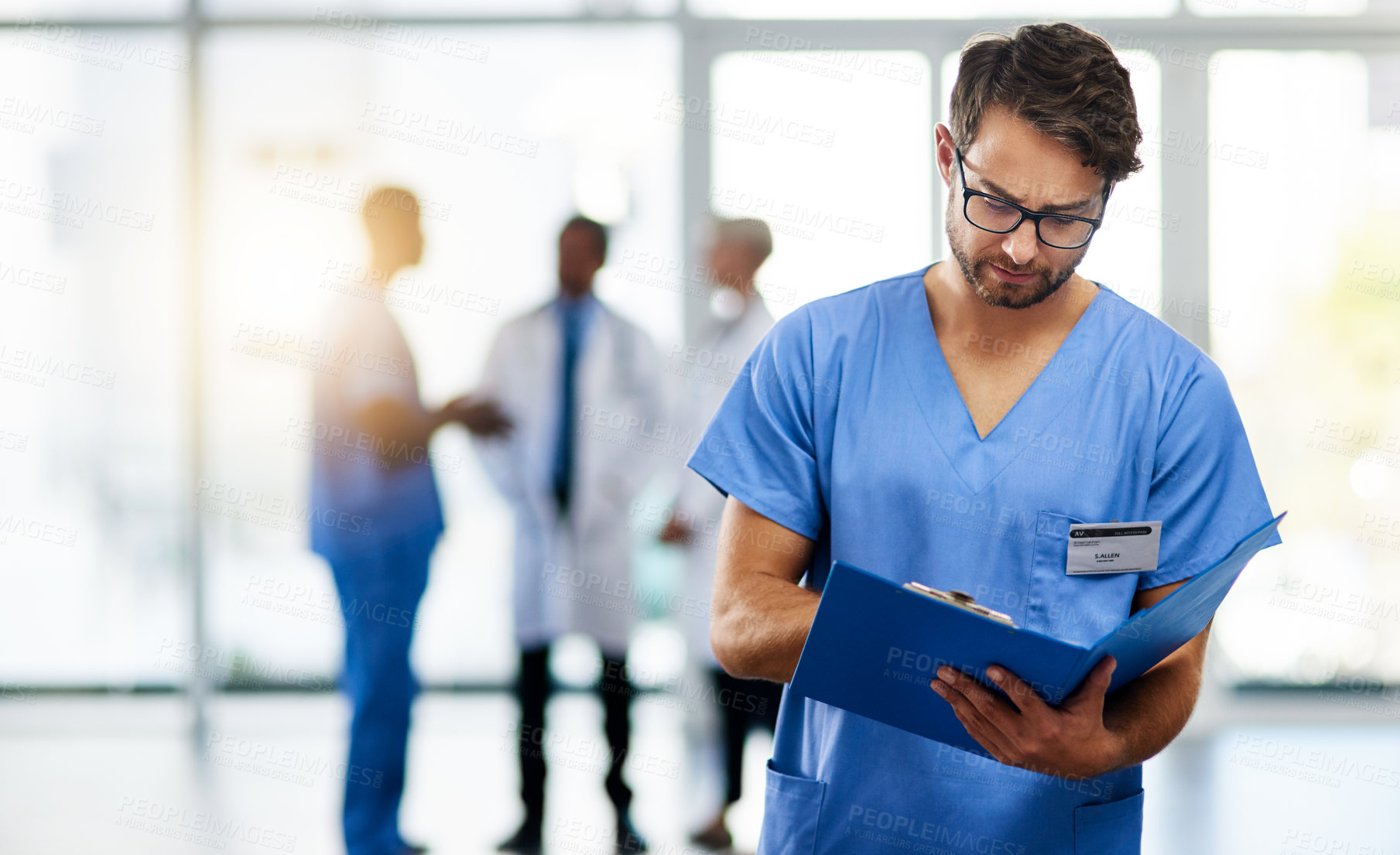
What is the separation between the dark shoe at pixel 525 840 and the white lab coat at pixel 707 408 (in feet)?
2.21

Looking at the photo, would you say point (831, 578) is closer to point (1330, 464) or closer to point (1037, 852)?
point (1037, 852)

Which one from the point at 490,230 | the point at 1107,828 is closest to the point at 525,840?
the point at 1107,828

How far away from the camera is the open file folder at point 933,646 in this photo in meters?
0.76

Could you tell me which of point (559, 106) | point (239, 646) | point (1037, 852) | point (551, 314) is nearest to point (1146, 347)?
point (1037, 852)

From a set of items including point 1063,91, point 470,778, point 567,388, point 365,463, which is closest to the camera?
point 1063,91

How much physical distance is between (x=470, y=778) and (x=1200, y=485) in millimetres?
2624

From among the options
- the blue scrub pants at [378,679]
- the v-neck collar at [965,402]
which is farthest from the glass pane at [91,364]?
the v-neck collar at [965,402]

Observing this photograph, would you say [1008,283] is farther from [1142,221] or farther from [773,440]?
[1142,221]

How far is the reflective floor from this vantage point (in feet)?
8.87

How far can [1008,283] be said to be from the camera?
103 cm

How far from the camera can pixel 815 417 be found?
109 cm

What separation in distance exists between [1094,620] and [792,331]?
1.40 feet

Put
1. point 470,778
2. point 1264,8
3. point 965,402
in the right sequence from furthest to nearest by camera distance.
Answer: point 1264,8 < point 470,778 < point 965,402

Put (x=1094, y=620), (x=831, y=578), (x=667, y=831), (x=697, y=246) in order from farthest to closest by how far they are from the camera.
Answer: (x=697, y=246) < (x=667, y=831) < (x=1094, y=620) < (x=831, y=578)
